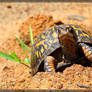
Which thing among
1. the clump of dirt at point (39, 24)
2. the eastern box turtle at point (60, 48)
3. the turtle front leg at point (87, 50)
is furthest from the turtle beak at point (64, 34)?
the clump of dirt at point (39, 24)

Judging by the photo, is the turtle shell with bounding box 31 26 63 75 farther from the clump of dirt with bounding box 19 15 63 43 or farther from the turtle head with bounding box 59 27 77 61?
the clump of dirt with bounding box 19 15 63 43

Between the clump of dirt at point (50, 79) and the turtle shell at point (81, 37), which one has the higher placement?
the turtle shell at point (81, 37)

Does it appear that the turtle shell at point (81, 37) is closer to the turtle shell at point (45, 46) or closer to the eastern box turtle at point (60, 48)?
the eastern box turtle at point (60, 48)

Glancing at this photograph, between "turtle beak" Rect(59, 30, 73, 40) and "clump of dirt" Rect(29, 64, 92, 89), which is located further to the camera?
"turtle beak" Rect(59, 30, 73, 40)

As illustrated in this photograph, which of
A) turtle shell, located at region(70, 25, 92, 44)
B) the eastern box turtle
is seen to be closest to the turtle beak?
the eastern box turtle

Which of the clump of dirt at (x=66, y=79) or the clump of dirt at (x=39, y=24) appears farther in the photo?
the clump of dirt at (x=39, y=24)

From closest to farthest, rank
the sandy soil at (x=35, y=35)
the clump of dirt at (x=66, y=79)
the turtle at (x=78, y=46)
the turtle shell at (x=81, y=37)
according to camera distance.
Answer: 1. the clump of dirt at (x=66, y=79)
2. the sandy soil at (x=35, y=35)
3. the turtle at (x=78, y=46)
4. the turtle shell at (x=81, y=37)

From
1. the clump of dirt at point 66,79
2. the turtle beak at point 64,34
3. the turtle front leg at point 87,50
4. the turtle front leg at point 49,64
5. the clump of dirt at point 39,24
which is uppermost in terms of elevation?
the clump of dirt at point 39,24
